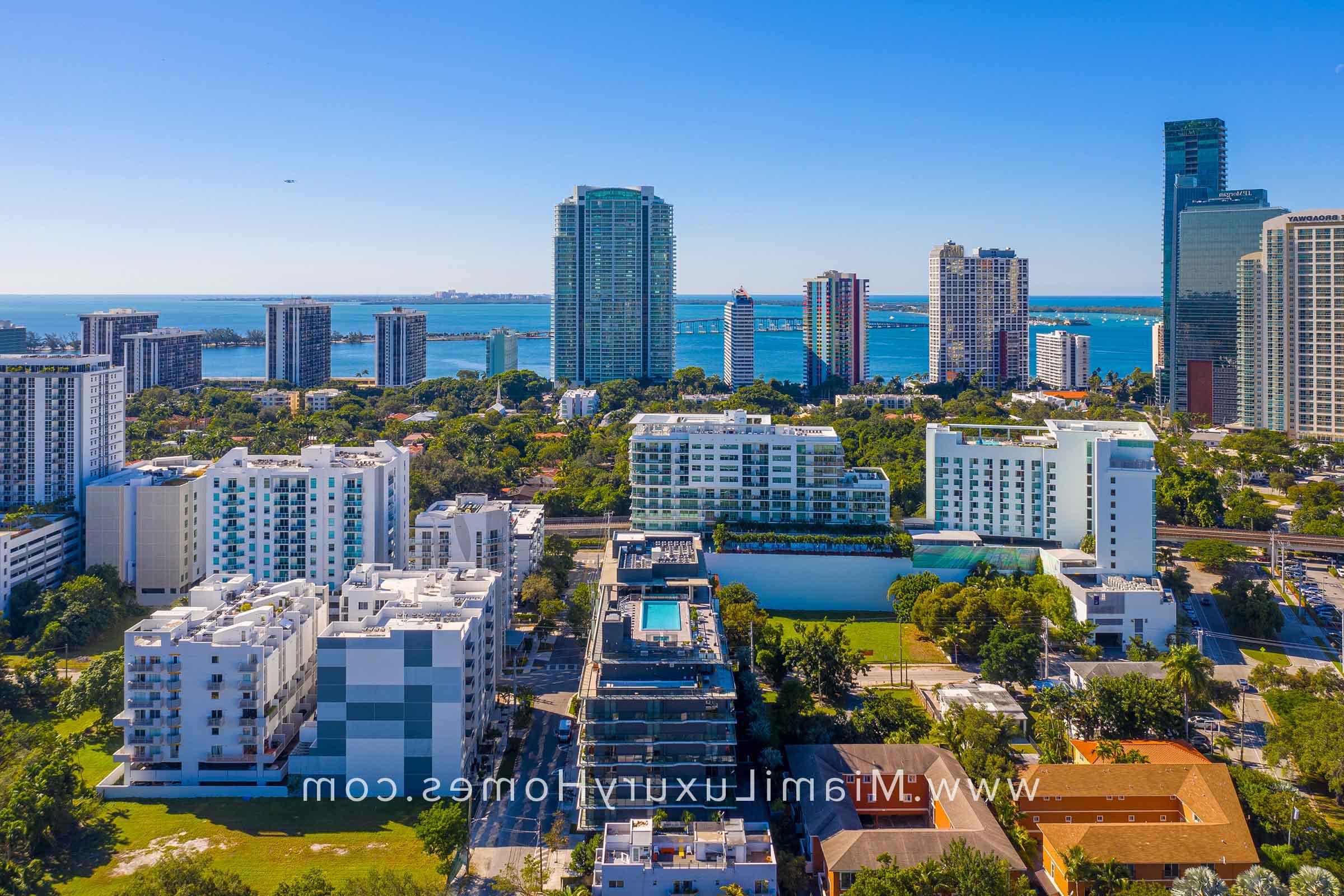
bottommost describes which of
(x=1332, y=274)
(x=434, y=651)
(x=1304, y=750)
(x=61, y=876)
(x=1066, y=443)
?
(x=61, y=876)

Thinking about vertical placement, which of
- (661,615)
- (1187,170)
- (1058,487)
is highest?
(1187,170)

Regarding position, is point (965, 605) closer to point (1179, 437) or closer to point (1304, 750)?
point (1304, 750)

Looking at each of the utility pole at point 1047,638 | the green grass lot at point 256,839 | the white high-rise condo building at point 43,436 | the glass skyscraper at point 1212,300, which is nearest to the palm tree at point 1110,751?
the utility pole at point 1047,638

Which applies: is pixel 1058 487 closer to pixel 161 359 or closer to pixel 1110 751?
pixel 1110 751

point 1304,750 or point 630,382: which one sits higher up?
point 630,382

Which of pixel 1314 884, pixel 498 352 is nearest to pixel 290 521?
pixel 1314 884

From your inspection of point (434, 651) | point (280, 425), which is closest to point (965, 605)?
point (434, 651)

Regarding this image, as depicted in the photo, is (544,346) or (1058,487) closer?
(1058,487)
